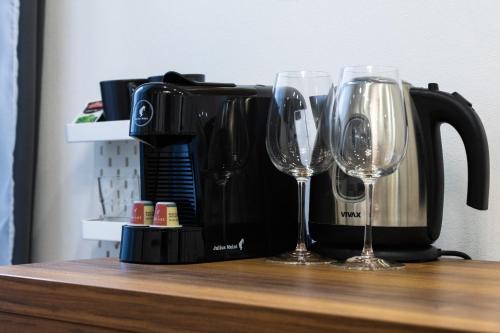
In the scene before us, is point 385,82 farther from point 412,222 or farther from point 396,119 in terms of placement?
point 412,222

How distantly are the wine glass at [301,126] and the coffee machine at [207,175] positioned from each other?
78 mm

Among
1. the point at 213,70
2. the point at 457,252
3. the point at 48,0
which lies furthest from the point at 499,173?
the point at 48,0

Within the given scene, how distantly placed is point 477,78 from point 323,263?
414mm

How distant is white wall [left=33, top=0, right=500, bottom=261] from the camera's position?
120 cm

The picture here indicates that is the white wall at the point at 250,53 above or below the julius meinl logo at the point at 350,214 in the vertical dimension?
above

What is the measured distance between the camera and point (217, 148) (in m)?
1.09

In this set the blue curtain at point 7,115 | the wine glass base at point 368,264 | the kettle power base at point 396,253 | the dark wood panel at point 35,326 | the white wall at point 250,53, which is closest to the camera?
the dark wood panel at point 35,326

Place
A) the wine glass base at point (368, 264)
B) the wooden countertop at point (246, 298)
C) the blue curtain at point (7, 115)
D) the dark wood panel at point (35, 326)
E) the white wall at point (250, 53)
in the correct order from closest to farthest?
1. the wooden countertop at point (246, 298)
2. the dark wood panel at point (35, 326)
3. the wine glass base at point (368, 264)
4. the white wall at point (250, 53)
5. the blue curtain at point (7, 115)

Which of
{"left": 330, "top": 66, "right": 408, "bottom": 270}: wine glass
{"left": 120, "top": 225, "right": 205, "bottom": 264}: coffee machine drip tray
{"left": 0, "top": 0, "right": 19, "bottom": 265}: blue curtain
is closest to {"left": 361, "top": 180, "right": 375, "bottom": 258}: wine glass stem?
{"left": 330, "top": 66, "right": 408, "bottom": 270}: wine glass

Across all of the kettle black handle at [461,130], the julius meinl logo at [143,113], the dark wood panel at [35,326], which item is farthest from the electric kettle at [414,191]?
the dark wood panel at [35,326]

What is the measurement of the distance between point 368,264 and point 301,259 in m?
0.12

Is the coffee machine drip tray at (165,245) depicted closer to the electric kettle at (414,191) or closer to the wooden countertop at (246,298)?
the wooden countertop at (246,298)

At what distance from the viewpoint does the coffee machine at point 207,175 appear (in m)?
1.05

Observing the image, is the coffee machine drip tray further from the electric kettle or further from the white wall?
the white wall
